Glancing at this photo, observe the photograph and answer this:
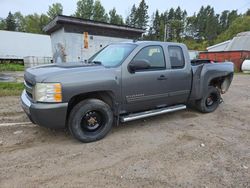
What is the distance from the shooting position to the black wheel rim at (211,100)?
5.82 meters

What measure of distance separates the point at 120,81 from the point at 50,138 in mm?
1720

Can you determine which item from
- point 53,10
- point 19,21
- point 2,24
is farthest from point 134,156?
point 19,21

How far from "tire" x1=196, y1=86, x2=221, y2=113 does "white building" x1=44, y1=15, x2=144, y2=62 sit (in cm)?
980

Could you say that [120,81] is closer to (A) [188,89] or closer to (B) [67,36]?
(A) [188,89]

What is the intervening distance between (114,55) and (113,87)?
3.13ft

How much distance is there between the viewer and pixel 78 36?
13328 millimetres

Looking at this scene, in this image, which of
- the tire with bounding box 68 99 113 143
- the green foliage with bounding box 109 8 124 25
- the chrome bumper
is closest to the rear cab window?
the tire with bounding box 68 99 113 143

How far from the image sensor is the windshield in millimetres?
4129

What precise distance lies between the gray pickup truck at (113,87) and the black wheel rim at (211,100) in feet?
1.34

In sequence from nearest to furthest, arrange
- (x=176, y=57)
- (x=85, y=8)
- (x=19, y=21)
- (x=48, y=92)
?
1. (x=48, y=92)
2. (x=176, y=57)
3. (x=85, y=8)
4. (x=19, y=21)

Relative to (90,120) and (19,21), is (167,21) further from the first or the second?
(90,120)

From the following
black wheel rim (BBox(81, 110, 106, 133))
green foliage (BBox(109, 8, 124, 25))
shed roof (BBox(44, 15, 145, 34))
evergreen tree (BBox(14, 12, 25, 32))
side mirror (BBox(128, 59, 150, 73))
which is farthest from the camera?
evergreen tree (BBox(14, 12, 25, 32))

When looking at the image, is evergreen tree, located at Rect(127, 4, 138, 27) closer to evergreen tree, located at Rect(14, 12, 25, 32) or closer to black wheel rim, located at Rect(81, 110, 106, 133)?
evergreen tree, located at Rect(14, 12, 25, 32)

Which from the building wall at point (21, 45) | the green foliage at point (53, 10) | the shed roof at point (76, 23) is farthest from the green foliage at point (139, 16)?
the shed roof at point (76, 23)
